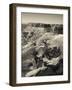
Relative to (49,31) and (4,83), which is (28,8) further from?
(4,83)

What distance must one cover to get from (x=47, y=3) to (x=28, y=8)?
18 centimetres

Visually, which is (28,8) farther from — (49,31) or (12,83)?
(12,83)

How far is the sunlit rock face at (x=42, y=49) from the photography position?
202cm

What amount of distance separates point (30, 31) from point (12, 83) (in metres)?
0.42

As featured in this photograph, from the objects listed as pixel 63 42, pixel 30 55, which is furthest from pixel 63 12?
pixel 30 55

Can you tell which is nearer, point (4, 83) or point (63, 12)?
point (4, 83)

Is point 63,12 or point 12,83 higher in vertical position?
point 63,12

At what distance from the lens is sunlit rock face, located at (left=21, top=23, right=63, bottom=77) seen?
6.62ft

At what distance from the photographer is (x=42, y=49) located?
2068mm

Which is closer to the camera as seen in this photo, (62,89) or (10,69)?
(10,69)

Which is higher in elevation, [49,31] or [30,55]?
[49,31]

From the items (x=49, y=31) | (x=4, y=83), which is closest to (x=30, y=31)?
(x=49, y=31)

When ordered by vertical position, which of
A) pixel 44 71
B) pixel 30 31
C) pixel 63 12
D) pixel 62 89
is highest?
pixel 63 12

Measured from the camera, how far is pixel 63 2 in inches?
84.8
